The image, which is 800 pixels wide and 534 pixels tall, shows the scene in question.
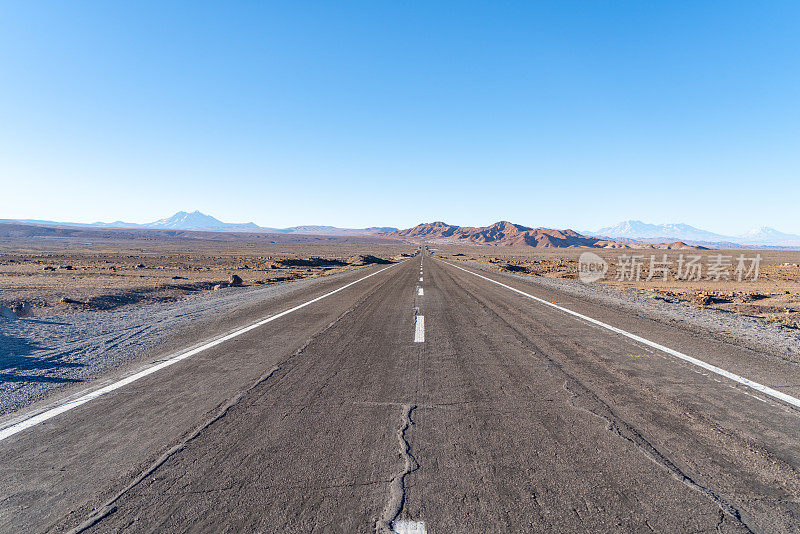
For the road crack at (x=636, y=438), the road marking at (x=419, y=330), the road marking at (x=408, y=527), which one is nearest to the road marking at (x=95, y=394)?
the road marking at (x=419, y=330)

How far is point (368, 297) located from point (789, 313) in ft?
44.5

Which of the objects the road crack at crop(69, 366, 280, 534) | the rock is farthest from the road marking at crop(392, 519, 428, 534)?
the rock

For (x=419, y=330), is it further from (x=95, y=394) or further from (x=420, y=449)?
(x=95, y=394)

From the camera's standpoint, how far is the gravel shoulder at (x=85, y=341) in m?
4.85

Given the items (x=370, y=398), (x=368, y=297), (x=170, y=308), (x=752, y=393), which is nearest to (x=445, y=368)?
(x=370, y=398)

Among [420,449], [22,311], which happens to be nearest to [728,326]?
[420,449]

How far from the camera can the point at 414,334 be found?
765 cm

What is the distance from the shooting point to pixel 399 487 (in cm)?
266

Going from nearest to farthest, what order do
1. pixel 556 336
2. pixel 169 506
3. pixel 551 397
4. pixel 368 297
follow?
pixel 169 506 < pixel 551 397 < pixel 556 336 < pixel 368 297

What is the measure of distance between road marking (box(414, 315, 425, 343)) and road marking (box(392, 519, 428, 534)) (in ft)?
15.7

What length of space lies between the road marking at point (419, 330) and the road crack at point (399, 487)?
3.53 m

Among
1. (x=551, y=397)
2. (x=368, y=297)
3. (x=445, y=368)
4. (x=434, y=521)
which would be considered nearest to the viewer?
(x=434, y=521)

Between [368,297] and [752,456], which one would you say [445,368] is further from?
[368,297]

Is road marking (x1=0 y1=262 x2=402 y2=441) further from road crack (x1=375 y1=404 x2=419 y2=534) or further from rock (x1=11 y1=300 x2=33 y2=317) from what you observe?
rock (x1=11 y1=300 x2=33 y2=317)
